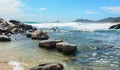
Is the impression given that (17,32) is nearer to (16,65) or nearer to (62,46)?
(62,46)

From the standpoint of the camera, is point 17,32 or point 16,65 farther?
point 17,32

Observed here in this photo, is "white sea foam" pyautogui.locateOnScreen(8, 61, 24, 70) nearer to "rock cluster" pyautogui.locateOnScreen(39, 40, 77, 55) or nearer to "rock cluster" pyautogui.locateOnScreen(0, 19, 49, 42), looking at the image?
"rock cluster" pyautogui.locateOnScreen(39, 40, 77, 55)

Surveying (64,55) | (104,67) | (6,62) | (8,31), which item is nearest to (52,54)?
(64,55)

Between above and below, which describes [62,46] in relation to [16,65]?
above

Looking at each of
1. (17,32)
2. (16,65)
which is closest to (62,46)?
(16,65)

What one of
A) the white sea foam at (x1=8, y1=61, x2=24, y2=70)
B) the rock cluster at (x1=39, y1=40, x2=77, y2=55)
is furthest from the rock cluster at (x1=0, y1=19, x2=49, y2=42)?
the white sea foam at (x1=8, y1=61, x2=24, y2=70)

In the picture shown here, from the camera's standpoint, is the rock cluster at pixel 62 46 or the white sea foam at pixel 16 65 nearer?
the white sea foam at pixel 16 65

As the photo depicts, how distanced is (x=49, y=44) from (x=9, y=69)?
941 cm

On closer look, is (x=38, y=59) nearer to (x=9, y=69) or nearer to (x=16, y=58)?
(x=16, y=58)

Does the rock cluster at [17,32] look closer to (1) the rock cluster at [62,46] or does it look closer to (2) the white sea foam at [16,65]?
(1) the rock cluster at [62,46]

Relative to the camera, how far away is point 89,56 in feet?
67.9

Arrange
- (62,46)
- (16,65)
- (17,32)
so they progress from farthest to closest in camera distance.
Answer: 1. (17,32)
2. (62,46)
3. (16,65)

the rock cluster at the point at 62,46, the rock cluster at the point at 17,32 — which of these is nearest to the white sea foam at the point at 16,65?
the rock cluster at the point at 62,46

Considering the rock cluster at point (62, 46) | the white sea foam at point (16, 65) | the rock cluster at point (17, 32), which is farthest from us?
the rock cluster at point (17, 32)
